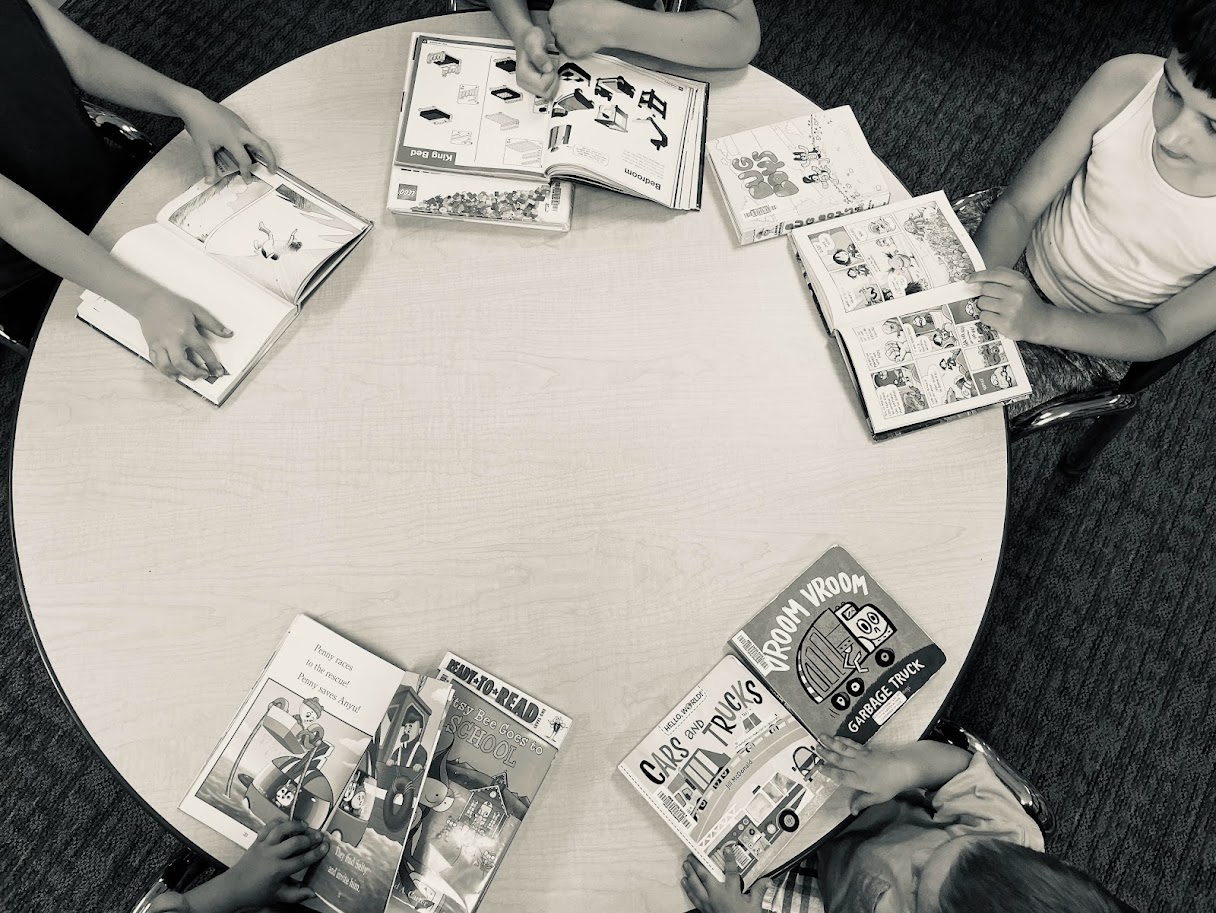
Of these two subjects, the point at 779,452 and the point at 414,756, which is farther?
the point at 779,452

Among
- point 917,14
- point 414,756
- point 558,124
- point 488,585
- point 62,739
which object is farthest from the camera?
point 917,14

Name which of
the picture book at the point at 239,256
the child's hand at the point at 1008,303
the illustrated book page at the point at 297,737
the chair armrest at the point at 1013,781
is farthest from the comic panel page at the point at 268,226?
the chair armrest at the point at 1013,781

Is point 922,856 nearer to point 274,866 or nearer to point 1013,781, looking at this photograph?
point 1013,781

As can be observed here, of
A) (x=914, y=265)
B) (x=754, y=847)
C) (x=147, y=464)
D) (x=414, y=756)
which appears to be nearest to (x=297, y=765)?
(x=414, y=756)

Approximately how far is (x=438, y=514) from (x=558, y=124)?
1.93 feet

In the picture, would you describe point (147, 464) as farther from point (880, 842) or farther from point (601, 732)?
point (880, 842)

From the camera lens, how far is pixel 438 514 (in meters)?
1.10

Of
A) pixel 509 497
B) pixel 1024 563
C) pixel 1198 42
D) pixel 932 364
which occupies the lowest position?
pixel 1024 563

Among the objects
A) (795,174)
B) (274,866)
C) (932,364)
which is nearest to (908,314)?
(932,364)

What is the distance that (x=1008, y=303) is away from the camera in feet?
3.73

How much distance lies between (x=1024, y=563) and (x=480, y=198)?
1379 millimetres

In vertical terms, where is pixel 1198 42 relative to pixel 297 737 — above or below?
above

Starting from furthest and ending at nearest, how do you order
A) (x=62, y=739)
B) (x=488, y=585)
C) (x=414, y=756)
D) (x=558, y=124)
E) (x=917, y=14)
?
(x=917, y=14)
(x=62, y=739)
(x=558, y=124)
(x=488, y=585)
(x=414, y=756)

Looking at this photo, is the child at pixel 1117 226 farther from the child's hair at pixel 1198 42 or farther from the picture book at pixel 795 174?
the picture book at pixel 795 174
